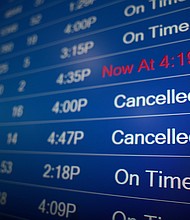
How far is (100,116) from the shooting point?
2.87ft

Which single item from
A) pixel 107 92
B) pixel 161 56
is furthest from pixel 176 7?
pixel 107 92

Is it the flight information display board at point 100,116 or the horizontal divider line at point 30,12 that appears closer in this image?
the flight information display board at point 100,116

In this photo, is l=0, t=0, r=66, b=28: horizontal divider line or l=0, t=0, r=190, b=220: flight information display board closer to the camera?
l=0, t=0, r=190, b=220: flight information display board

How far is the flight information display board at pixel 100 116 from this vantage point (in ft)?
2.39

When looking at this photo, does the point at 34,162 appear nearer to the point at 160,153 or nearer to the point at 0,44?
the point at 160,153

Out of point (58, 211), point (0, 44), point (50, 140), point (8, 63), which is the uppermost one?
point (0, 44)

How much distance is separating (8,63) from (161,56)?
0.88 m

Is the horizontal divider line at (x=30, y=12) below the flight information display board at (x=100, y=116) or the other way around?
the other way around

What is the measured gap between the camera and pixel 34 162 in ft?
3.11

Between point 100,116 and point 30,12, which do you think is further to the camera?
point 30,12

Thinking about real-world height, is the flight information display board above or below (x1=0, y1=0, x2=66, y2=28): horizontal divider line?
below

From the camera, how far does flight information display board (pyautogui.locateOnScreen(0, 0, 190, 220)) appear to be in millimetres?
727

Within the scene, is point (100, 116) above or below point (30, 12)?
below

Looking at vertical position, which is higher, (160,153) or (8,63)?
(8,63)
